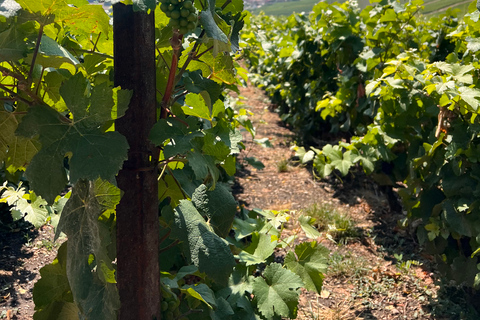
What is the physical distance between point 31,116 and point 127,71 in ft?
0.84

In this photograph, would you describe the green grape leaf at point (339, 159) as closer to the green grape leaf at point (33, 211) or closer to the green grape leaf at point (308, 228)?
the green grape leaf at point (308, 228)

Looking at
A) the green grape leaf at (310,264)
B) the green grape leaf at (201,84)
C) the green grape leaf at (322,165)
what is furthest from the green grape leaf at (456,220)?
the green grape leaf at (201,84)

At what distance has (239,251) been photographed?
2.00 metres

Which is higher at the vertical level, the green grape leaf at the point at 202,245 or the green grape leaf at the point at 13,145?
the green grape leaf at the point at 13,145

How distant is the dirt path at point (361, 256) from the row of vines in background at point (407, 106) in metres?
0.27

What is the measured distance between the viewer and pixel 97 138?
3.01ft

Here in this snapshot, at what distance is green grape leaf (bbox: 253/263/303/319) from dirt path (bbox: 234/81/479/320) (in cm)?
91

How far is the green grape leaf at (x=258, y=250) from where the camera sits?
1835 millimetres

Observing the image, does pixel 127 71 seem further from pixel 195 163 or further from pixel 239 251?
pixel 239 251

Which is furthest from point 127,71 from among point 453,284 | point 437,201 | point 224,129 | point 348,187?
point 348,187

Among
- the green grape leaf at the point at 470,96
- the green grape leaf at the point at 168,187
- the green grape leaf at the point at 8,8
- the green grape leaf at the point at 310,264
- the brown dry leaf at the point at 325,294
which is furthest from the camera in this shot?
the brown dry leaf at the point at 325,294

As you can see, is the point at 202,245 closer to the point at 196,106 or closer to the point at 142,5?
the point at 196,106

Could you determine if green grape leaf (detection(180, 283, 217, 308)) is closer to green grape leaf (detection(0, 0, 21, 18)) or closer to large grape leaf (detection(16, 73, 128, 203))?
large grape leaf (detection(16, 73, 128, 203))

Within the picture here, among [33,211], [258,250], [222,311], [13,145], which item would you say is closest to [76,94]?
[13,145]
